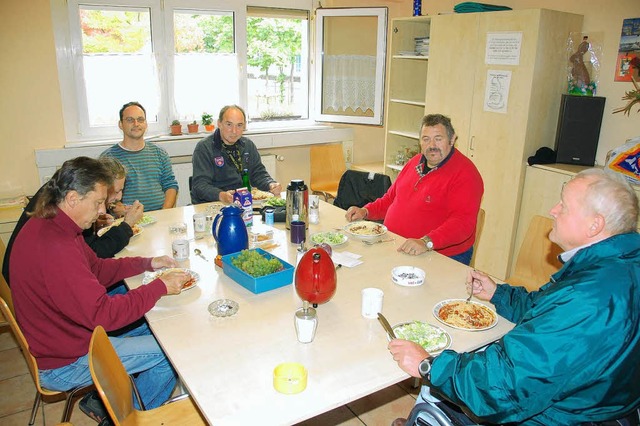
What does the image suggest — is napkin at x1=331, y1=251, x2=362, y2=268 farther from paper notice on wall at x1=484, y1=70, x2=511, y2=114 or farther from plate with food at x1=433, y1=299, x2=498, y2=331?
paper notice on wall at x1=484, y1=70, x2=511, y2=114

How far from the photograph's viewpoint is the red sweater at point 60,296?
178cm

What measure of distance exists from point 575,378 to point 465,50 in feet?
10.8

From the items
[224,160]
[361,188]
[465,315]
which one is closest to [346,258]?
[465,315]

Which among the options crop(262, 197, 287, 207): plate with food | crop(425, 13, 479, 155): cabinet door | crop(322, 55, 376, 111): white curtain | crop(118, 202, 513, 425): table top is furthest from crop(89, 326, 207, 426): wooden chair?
crop(322, 55, 376, 111): white curtain

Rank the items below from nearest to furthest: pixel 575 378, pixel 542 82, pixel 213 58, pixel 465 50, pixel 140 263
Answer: pixel 575 378, pixel 140 263, pixel 542 82, pixel 465 50, pixel 213 58

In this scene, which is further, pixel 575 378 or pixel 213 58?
pixel 213 58

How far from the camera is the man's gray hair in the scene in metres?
1.45

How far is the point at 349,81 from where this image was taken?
5.06 metres

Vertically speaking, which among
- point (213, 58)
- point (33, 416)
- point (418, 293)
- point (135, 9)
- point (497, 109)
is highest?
point (135, 9)

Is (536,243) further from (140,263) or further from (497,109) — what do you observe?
(140,263)

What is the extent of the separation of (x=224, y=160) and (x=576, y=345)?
2.85 m

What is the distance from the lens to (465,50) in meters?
4.08

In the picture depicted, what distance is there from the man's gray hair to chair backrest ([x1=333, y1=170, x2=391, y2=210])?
216 centimetres

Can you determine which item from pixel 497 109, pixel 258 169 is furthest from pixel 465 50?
pixel 258 169
